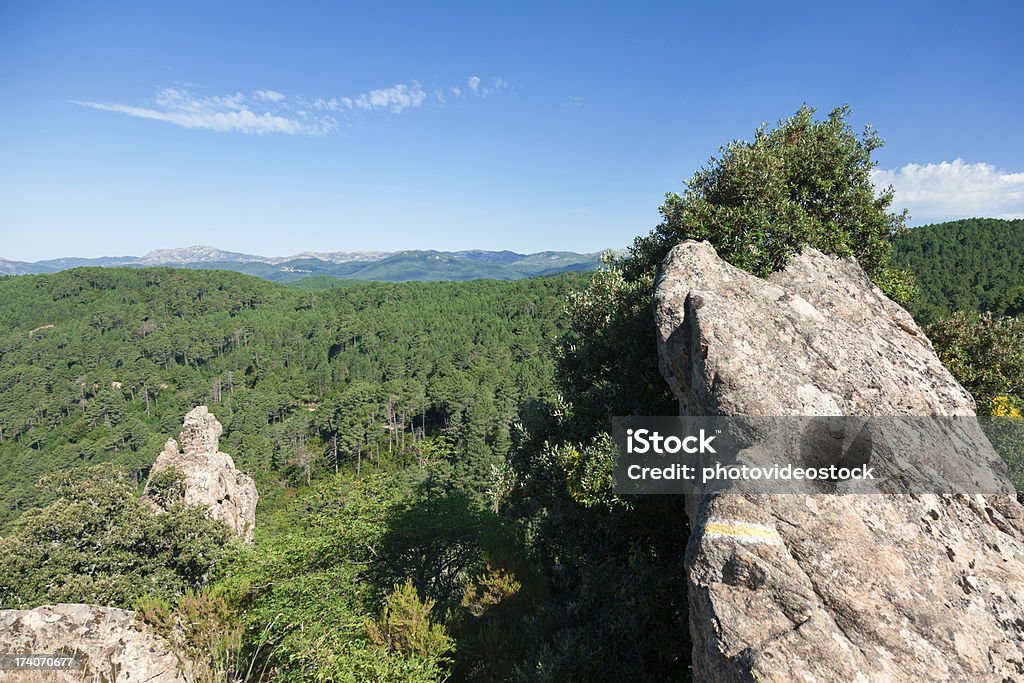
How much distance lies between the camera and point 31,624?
559 inches

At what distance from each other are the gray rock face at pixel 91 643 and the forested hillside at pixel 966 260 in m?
98.0

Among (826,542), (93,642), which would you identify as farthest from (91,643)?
(826,542)

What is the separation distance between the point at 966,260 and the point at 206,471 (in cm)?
14617

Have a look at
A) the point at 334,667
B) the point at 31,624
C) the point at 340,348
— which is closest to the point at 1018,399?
the point at 334,667

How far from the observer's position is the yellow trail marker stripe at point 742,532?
24.7 ft

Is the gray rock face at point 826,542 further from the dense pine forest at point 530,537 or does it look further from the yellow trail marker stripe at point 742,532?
the dense pine forest at point 530,537

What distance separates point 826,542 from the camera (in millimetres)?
7703

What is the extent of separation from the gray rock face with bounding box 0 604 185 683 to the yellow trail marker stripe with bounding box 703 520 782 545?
18090 millimetres

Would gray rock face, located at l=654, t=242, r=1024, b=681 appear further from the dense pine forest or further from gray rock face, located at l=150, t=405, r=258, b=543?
gray rock face, located at l=150, t=405, r=258, b=543

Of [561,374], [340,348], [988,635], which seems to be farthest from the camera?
[340,348]

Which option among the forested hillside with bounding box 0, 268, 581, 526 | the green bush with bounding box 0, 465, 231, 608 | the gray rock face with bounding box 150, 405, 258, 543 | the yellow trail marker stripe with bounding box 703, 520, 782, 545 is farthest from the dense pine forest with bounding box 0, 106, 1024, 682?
the forested hillside with bounding box 0, 268, 581, 526

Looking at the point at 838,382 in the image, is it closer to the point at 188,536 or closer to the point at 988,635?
the point at 988,635

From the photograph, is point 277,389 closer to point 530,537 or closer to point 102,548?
point 102,548

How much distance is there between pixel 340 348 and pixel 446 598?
18052cm
